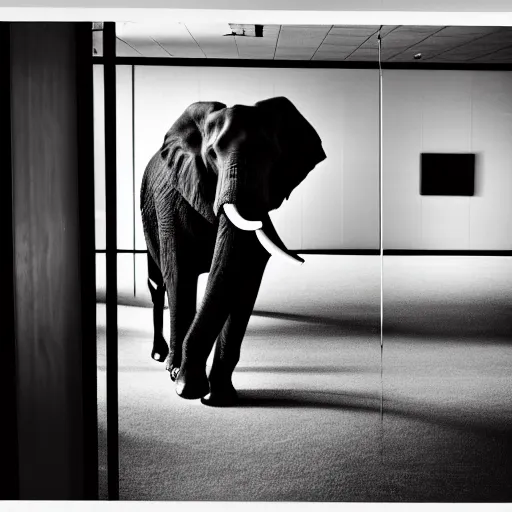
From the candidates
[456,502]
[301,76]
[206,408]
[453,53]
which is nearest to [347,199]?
[301,76]

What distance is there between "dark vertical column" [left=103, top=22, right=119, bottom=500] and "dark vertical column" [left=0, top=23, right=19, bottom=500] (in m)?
0.46

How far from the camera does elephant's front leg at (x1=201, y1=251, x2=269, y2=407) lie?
14.6 ft

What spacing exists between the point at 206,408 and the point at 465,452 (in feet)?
5.24

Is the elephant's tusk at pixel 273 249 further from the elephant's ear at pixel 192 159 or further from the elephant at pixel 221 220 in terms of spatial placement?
the elephant's ear at pixel 192 159

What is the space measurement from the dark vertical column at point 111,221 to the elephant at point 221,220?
3.29ft

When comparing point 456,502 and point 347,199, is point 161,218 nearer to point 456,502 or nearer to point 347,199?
point 347,199

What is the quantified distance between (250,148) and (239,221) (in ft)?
1.48

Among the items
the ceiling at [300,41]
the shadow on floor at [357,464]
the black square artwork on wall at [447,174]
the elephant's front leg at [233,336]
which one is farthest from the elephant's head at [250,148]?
the shadow on floor at [357,464]

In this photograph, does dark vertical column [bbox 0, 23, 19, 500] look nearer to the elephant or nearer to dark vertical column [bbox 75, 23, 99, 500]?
dark vertical column [bbox 75, 23, 99, 500]

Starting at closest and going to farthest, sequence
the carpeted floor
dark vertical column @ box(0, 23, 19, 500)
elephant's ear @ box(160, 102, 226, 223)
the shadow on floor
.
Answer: dark vertical column @ box(0, 23, 19, 500) → the shadow on floor → the carpeted floor → elephant's ear @ box(160, 102, 226, 223)

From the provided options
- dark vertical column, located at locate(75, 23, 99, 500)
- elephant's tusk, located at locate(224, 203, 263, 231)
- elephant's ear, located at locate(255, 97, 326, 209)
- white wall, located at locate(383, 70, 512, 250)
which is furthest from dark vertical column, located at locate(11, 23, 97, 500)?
white wall, located at locate(383, 70, 512, 250)

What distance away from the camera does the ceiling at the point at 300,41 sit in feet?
14.5

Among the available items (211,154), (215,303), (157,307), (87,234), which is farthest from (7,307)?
(211,154)

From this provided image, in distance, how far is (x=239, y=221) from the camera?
446cm
